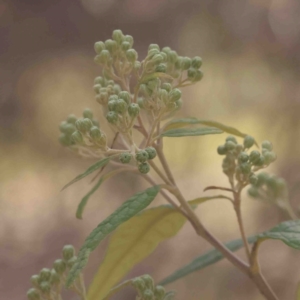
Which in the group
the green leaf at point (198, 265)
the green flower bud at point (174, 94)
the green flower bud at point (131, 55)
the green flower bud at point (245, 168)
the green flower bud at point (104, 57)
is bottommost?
the green leaf at point (198, 265)

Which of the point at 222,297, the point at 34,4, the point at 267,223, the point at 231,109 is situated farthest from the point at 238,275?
the point at 34,4

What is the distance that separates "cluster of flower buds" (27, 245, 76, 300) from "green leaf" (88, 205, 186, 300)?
51 millimetres

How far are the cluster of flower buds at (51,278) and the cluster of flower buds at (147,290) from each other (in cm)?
8

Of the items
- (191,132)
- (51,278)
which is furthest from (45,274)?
(191,132)

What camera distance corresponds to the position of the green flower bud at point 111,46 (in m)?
0.44

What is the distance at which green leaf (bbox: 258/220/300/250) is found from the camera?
41 cm

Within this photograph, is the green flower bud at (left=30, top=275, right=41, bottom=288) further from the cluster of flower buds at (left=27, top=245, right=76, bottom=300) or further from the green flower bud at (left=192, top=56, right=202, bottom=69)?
the green flower bud at (left=192, top=56, right=202, bottom=69)

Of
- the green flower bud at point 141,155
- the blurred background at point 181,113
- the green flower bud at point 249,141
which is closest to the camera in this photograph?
the green flower bud at point 141,155

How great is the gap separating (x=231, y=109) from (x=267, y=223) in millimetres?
406

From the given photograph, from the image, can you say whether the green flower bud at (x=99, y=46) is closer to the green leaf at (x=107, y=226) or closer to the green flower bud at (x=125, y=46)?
the green flower bud at (x=125, y=46)

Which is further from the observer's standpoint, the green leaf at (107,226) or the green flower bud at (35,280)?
the green flower bud at (35,280)

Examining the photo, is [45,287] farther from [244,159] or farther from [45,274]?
[244,159]

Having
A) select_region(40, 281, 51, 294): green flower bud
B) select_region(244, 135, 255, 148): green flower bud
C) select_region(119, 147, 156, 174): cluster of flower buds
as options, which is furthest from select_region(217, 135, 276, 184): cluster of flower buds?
select_region(40, 281, 51, 294): green flower bud

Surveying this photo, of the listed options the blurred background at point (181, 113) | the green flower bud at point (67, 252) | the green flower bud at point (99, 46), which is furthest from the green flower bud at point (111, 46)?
the blurred background at point (181, 113)
